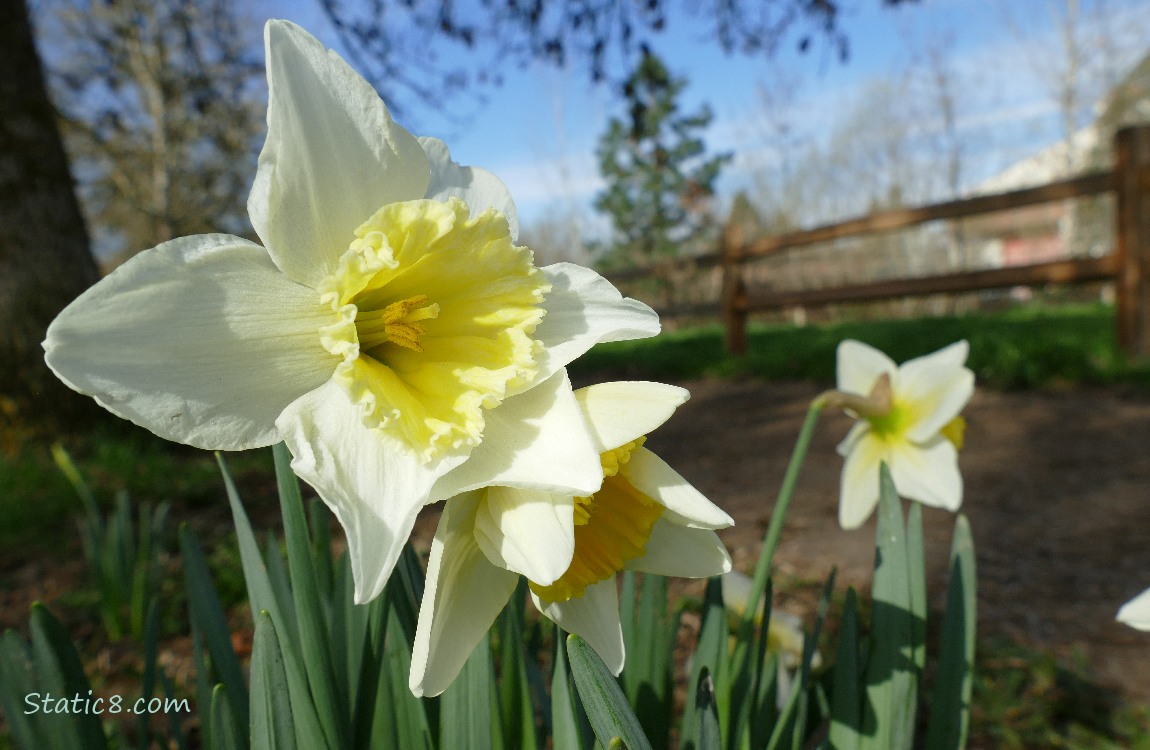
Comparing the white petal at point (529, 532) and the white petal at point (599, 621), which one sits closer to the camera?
the white petal at point (529, 532)

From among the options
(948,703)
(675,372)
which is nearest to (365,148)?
(948,703)

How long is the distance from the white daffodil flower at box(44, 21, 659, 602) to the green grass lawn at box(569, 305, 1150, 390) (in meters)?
4.63

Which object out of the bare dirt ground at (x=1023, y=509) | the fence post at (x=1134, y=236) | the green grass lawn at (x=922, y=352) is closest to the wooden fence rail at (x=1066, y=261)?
the fence post at (x=1134, y=236)

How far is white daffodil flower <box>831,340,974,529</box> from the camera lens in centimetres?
101

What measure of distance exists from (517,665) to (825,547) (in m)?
1.85

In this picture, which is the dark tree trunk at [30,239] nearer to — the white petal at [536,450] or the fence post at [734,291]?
the white petal at [536,450]

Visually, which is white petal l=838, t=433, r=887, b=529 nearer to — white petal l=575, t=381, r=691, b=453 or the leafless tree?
white petal l=575, t=381, r=691, b=453

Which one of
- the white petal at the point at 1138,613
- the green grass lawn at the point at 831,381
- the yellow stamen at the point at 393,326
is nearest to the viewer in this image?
the yellow stamen at the point at 393,326

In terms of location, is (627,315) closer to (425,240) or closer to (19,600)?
(425,240)

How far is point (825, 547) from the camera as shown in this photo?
2.32m

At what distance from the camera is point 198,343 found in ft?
1.38

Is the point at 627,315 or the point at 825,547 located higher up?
the point at 627,315

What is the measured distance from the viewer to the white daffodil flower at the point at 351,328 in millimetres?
399

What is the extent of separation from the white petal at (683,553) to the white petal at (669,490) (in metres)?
0.07
